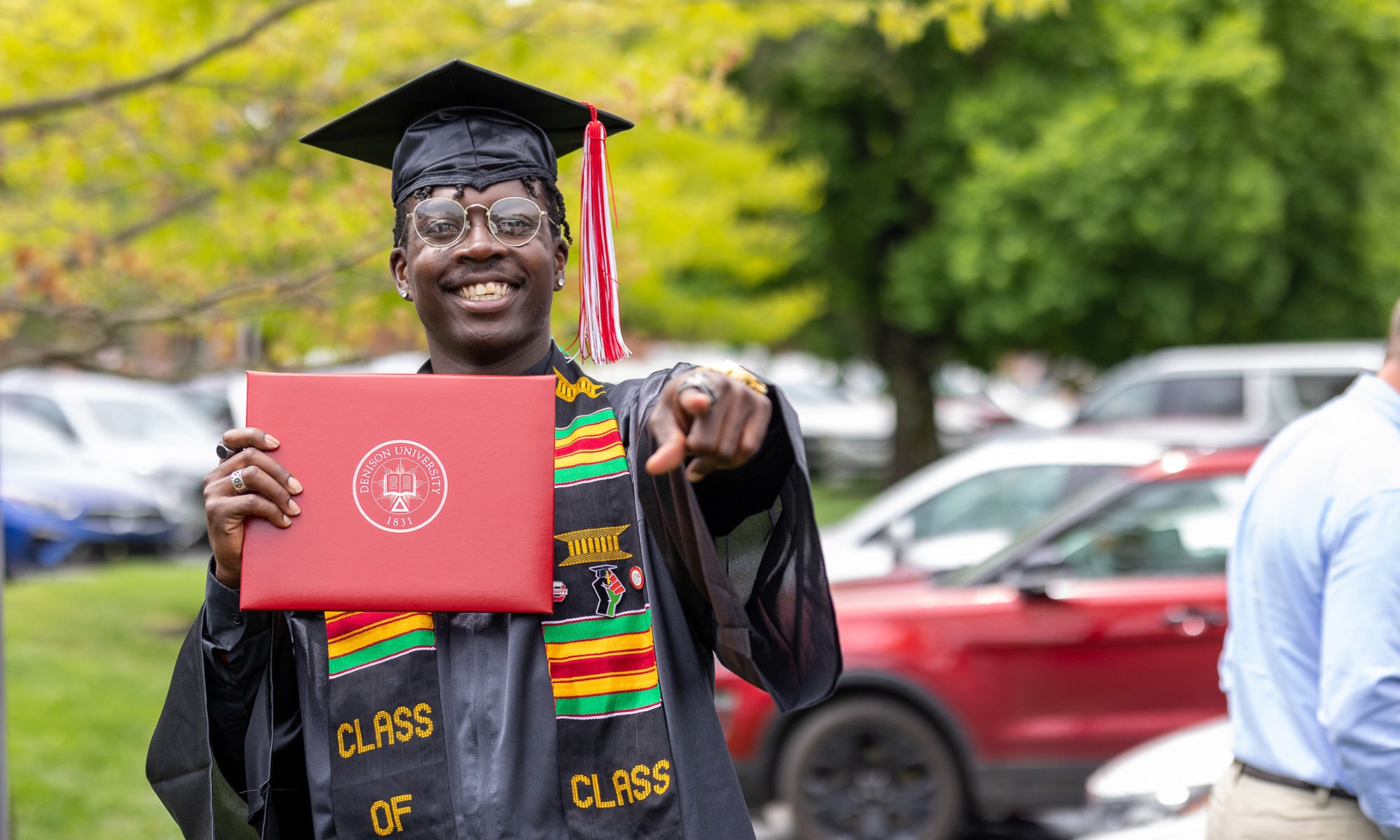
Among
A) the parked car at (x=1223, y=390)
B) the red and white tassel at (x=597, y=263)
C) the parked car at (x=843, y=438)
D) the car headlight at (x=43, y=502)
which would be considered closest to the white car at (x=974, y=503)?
the parked car at (x=1223, y=390)

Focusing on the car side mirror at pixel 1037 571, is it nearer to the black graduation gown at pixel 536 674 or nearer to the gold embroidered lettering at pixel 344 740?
the black graduation gown at pixel 536 674

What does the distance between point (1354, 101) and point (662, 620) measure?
47.8ft

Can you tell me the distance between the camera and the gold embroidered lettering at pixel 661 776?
1.81 metres

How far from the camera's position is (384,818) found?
1850mm

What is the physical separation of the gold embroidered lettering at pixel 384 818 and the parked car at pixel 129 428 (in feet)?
45.4

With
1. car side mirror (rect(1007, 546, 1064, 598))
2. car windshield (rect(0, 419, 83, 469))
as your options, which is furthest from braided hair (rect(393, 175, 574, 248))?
car windshield (rect(0, 419, 83, 469))

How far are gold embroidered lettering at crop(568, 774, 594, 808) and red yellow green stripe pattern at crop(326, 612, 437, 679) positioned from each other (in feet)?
0.87

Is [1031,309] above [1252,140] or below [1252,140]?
below

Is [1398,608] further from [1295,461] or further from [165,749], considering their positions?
[165,749]

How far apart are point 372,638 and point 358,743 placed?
0.14 metres

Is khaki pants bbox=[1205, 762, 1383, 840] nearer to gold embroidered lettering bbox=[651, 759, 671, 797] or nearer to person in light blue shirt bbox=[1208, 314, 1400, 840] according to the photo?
person in light blue shirt bbox=[1208, 314, 1400, 840]

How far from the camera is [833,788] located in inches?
226

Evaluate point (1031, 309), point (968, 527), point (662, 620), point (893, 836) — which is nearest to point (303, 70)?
point (968, 527)

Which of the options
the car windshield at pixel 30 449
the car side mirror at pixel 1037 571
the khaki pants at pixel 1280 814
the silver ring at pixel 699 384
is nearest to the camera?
the silver ring at pixel 699 384
